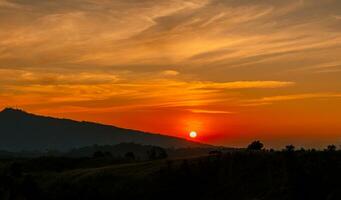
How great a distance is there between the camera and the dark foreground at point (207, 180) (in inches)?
2692

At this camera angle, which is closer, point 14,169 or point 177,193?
point 177,193

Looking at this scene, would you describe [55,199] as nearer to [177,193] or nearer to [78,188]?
[78,188]

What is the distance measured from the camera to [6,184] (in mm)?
96500

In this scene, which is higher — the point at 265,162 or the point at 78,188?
the point at 265,162

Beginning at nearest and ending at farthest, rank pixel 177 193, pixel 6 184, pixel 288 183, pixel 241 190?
pixel 288 183 → pixel 241 190 → pixel 177 193 → pixel 6 184

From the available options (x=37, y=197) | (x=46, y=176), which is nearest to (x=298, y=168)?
(x=37, y=197)

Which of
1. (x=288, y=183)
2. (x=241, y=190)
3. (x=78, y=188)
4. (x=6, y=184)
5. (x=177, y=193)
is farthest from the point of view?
(x=6, y=184)

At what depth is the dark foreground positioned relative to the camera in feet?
224

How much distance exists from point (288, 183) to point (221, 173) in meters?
13.6

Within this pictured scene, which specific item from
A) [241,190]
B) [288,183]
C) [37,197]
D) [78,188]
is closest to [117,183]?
[78,188]

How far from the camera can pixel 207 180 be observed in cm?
8044

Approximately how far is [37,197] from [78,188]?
6.40m

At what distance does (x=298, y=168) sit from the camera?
7038 cm

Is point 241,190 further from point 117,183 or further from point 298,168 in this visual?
point 117,183
